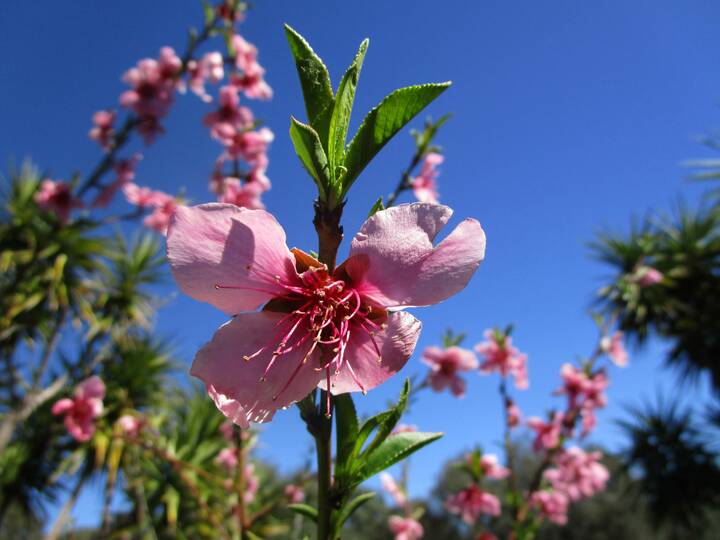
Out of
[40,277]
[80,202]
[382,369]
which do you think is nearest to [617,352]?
[382,369]

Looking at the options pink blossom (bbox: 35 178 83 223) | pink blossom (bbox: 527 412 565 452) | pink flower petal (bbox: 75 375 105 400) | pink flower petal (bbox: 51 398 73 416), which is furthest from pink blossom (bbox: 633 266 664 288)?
pink blossom (bbox: 35 178 83 223)

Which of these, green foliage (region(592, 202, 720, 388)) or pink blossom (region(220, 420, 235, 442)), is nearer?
pink blossom (region(220, 420, 235, 442))

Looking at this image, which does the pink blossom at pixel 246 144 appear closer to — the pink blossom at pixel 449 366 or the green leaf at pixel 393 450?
the pink blossom at pixel 449 366

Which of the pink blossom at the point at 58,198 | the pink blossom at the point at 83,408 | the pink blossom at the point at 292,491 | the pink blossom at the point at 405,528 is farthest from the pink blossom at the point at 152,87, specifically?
the pink blossom at the point at 405,528

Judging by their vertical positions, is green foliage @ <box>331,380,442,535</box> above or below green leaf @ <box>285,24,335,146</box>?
below

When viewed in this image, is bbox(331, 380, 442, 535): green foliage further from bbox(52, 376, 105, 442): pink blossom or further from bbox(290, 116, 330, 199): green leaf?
bbox(52, 376, 105, 442): pink blossom

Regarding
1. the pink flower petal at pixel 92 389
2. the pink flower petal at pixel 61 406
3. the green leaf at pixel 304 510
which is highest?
the pink flower petal at pixel 92 389

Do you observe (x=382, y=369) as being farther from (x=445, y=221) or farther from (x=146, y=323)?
(x=146, y=323)
